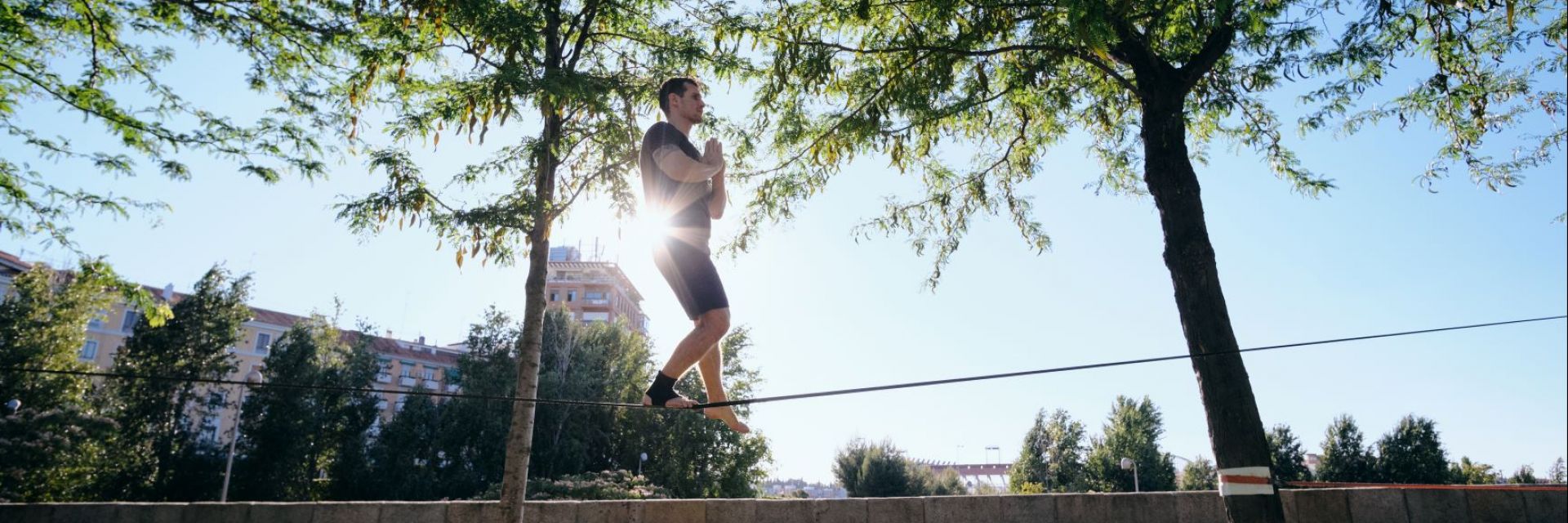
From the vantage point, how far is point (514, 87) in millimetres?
6727

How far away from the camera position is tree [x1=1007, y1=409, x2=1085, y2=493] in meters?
63.3

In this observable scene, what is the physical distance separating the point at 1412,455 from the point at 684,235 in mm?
60371

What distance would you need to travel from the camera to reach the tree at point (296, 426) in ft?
111

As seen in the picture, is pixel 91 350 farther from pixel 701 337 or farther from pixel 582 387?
pixel 701 337

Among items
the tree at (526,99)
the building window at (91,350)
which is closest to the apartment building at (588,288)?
the building window at (91,350)

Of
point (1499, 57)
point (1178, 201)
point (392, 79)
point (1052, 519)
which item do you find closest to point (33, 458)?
point (392, 79)

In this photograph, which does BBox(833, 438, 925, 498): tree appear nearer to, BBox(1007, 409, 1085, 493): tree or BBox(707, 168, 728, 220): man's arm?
BBox(1007, 409, 1085, 493): tree

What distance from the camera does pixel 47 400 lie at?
28078mm

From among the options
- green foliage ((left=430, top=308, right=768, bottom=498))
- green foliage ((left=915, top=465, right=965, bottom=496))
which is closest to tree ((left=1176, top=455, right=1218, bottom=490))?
green foliage ((left=915, top=465, right=965, bottom=496))

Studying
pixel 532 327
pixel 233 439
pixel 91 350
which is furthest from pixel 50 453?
pixel 91 350

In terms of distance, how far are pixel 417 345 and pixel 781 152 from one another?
67028 mm

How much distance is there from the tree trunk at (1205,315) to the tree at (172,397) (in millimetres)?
38079

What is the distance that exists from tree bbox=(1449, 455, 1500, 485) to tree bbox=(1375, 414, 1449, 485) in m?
1.76

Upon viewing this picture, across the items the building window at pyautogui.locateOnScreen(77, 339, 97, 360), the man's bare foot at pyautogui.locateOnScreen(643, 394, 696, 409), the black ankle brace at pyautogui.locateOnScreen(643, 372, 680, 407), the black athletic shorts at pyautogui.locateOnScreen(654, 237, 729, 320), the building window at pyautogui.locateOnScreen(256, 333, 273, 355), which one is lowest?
the man's bare foot at pyautogui.locateOnScreen(643, 394, 696, 409)
